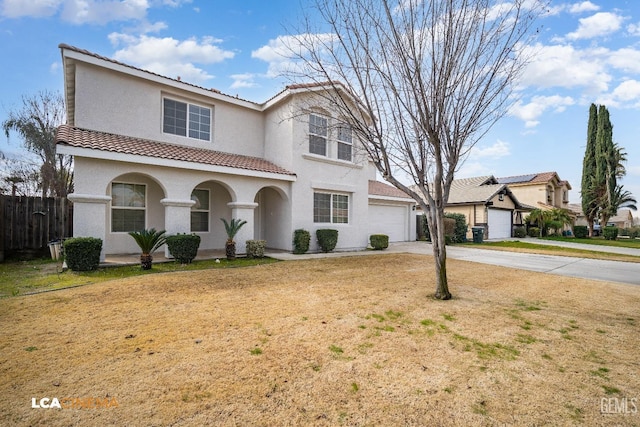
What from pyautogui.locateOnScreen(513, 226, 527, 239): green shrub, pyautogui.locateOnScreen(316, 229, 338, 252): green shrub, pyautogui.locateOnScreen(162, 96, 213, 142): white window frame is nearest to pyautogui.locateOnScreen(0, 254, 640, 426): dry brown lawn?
pyautogui.locateOnScreen(316, 229, 338, 252): green shrub

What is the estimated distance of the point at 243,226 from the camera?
11.7 m

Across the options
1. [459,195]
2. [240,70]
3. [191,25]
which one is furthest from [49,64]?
[459,195]

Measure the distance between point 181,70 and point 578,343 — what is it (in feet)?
53.2

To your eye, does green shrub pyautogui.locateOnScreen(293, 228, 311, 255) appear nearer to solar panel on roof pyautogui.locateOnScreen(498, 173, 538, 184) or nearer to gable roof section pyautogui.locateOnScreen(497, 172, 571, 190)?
gable roof section pyautogui.locateOnScreen(497, 172, 571, 190)

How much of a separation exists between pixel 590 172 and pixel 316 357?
132 feet

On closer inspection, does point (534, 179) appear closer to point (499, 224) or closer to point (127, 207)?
point (499, 224)

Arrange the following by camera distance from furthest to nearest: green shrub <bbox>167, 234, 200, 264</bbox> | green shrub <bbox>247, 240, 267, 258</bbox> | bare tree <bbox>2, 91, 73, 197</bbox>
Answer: bare tree <bbox>2, 91, 73, 197</bbox>
green shrub <bbox>247, 240, 267, 258</bbox>
green shrub <bbox>167, 234, 200, 264</bbox>

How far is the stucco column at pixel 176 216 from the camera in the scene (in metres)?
10.2

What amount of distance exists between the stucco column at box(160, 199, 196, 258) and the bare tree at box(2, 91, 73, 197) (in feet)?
48.6

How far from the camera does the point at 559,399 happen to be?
9.14ft

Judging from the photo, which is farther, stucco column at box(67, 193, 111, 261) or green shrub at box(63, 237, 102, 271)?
stucco column at box(67, 193, 111, 261)

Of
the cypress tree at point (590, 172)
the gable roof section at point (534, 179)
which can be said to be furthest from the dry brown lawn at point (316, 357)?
the gable roof section at point (534, 179)

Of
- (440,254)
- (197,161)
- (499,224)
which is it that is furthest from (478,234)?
(197,161)

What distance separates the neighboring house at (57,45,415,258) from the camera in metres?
9.27
